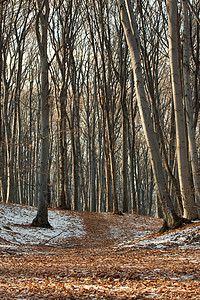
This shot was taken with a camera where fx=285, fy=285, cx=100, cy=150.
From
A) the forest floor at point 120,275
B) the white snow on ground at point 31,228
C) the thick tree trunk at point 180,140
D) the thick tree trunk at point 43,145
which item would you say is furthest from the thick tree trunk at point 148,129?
the thick tree trunk at point 43,145

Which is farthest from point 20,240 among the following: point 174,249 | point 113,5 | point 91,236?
point 113,5

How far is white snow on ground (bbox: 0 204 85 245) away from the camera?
7082 millimetres

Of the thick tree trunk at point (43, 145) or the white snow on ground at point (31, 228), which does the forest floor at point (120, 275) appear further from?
the thick tree trunk at point (43, 145)

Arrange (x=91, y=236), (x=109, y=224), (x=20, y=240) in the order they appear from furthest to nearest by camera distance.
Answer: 1. (x=109, y=224)
2. (x=91, y=236)
3. (x=20, y=240)

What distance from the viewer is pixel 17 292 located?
7.89 feet

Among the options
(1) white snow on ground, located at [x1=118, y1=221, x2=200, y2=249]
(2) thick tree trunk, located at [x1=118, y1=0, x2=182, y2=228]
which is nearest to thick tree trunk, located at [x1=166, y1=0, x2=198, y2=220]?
(2) thick tree trunk, located at [x1=118, y1=0, x2=182, y2=228]

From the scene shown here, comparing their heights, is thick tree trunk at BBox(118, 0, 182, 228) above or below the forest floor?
above

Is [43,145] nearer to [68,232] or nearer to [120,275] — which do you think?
[68,232]

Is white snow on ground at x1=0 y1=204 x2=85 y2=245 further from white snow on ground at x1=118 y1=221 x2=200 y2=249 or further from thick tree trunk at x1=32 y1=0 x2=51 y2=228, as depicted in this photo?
white snow on ground at x1=118 y1=221 x2=200 y2=249

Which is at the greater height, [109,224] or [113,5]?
[113,5]

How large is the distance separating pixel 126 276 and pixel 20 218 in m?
7.63

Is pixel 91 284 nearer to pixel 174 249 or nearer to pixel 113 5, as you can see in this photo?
pixel 174 249

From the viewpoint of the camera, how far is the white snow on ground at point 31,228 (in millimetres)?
7082

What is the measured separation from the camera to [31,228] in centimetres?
828
